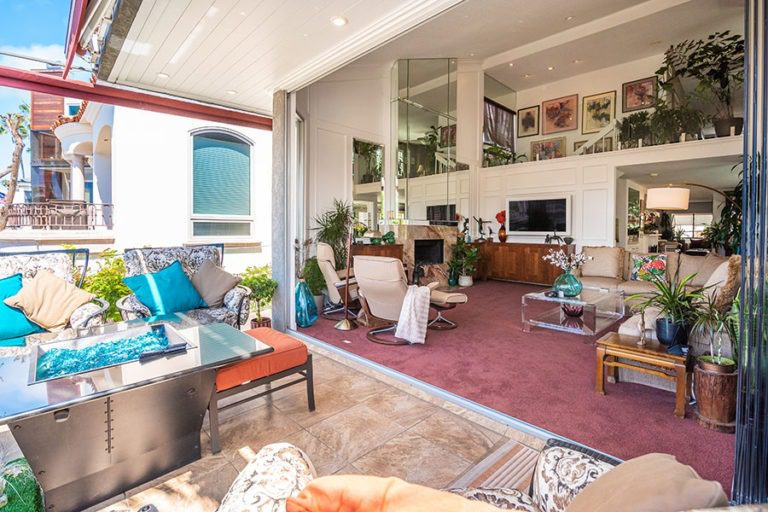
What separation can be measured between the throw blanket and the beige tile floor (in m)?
0.83

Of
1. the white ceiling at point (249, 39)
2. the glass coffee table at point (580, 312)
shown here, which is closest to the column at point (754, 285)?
the white ceiling at point (249, 39)

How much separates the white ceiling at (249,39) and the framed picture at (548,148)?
6011 millimetres

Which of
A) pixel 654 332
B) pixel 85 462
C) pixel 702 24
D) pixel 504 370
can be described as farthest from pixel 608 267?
pixel 85 462

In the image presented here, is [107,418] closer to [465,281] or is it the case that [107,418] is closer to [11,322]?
[11,322]

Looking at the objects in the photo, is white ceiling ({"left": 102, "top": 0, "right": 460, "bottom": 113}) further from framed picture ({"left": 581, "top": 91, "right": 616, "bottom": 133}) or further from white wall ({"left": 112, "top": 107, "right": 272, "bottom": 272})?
framed picture ({"left": 581, "top": 91, "right": 616, "bottom": 133})

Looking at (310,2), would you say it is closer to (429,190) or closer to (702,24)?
(429,190)

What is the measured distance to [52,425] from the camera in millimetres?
1537

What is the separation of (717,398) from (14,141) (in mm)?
8049

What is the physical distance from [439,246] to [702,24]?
5.83 metres

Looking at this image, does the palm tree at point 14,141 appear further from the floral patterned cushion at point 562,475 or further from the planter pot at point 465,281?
the planter pot at point 465,281

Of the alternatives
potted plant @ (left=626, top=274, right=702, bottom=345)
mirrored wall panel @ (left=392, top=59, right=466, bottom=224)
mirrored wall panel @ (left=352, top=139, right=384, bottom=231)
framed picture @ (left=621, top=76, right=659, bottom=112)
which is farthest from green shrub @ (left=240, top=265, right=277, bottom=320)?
framed picture @ (left=621, top=76, right=659, bottom=112)

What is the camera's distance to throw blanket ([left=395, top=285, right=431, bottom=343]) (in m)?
3.72

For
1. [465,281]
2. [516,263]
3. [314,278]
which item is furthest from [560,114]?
[314,278]

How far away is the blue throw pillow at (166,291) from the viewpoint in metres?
3.26
